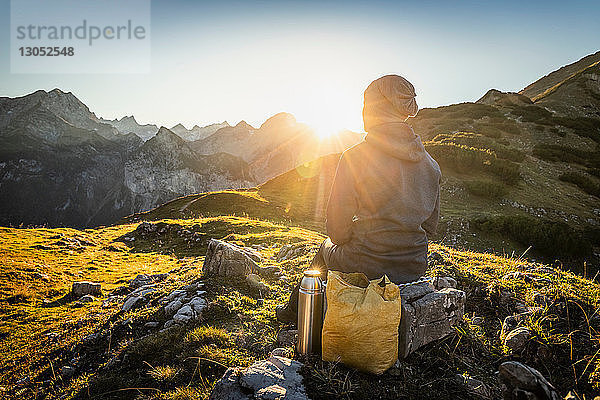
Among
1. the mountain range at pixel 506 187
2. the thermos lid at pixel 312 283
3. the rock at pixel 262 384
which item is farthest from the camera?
the mountain range at pixel 506 187

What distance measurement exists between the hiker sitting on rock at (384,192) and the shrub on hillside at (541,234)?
14.8 metres

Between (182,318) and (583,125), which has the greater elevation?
(583,125)

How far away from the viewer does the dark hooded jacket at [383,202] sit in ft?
12.7

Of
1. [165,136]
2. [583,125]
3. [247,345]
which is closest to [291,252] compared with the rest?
[247,345]

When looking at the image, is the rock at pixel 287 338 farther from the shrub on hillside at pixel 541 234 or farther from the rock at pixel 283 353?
A: the shrub on hillside at pixel 541 234

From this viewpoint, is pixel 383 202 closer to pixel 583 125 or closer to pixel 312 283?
pixel 312 283

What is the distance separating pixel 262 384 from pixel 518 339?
134 inches

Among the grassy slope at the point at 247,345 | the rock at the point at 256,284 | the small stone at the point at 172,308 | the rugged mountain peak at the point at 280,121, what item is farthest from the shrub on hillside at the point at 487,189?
the rugged mountain peak at the point at 280,121

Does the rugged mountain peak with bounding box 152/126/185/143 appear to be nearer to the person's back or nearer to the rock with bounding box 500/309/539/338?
the person's back

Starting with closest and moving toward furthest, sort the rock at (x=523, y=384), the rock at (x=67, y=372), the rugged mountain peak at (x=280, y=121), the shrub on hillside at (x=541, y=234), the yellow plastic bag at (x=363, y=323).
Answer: the rock at (x=523, y=384), the yellow plastic bag at (x=363, y=323), the rock at (x=67, y=372), the shrub on hillside at (x=541, y=234), the rugged mountain peak at (x=280, y=121)

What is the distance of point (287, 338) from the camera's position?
15.5 feet

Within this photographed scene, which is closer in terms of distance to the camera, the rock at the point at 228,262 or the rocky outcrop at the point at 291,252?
the rock at the point at 228,262

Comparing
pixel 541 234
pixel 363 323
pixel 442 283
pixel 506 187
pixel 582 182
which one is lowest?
pixel 541 234

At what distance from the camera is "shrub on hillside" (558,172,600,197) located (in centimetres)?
2417
